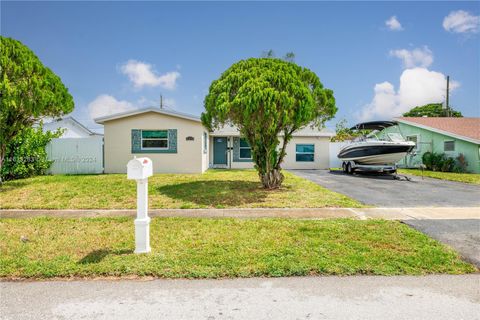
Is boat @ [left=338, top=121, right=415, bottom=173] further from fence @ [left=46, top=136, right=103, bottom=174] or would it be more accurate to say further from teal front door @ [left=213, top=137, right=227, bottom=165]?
fence @ [left=46, top=136, right=103, bottom=174]

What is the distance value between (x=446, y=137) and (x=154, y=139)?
18.6 m

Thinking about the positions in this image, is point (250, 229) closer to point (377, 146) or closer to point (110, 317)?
point (110, 317)

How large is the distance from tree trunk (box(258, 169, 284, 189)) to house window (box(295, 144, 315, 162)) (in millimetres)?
10813

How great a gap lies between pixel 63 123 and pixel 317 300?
26084 millimetres

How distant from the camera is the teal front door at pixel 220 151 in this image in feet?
65.8

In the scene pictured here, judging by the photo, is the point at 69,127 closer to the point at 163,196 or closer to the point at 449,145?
the point at 163,196

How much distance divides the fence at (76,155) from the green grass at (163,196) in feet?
11.4

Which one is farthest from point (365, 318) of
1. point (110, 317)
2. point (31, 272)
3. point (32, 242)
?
point (32, 242)

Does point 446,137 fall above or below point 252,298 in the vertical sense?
above

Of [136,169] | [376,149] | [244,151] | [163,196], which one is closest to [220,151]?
[244,151]

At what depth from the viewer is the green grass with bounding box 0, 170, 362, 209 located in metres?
7.56

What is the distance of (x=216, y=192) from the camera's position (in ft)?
30.2

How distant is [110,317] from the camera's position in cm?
268

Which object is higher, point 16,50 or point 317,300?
point 16,50
